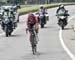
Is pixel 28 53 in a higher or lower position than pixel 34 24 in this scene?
lower

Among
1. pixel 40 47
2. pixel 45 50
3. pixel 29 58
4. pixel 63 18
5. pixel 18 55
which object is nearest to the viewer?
pixel 29 58

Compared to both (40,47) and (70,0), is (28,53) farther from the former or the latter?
(70,0)

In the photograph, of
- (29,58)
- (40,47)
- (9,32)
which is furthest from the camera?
(9,32)

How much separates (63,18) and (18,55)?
672 inches

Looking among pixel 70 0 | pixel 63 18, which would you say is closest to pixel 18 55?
pixel 63 18

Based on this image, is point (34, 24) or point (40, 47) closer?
point (34, 24)

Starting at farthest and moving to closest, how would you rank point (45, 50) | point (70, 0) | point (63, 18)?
point (70, 0) < point (63, 18) < point (45, 50)

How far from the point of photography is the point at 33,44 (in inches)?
750

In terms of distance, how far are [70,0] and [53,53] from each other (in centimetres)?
10900

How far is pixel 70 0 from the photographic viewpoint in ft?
420

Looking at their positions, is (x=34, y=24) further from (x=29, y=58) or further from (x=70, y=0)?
(x=70, y=0)

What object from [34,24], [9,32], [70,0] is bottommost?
[70,0]

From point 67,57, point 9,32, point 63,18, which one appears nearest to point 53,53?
point 67,57

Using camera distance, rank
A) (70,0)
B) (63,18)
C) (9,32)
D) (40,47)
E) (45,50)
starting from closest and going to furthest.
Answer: (45,50)
(40,47)
(9,32)
(63,18)
(70,0)
